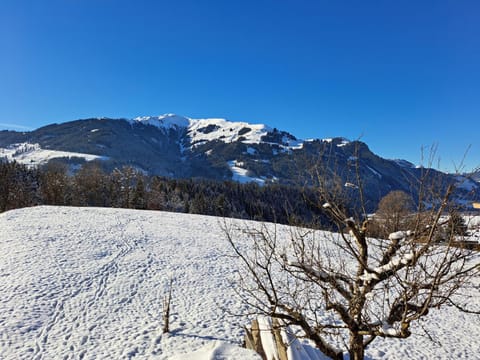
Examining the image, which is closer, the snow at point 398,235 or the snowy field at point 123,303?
the snow at point 398,235

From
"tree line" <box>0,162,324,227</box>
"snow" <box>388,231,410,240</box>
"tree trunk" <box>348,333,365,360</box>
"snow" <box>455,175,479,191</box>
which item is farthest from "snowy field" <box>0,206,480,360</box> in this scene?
"tree line" <box>0,162,324,227</box>

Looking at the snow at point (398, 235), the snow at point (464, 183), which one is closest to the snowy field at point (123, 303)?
the snow at point (398, 235)

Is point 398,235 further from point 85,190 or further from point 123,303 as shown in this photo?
point 85,190

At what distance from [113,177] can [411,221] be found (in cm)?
5108

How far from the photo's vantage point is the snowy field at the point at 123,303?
27.4 feet

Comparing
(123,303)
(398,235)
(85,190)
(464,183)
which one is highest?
(464,183)

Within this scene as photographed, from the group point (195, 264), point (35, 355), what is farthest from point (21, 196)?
point (35, 355)

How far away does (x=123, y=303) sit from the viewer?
11.2 metres

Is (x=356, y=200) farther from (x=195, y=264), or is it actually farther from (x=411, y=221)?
(x=195, y=264)

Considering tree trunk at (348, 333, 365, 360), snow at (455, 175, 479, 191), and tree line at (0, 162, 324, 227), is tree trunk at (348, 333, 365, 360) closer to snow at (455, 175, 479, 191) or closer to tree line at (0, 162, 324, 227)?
snow at (455, 175, 479, 191)

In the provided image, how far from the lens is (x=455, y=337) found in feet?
37.3

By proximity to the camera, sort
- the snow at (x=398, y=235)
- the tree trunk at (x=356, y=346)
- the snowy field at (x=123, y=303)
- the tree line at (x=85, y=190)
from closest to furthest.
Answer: the snow at (x=398, y=235) < the tree trunk at (x=356, y=346) < the snowy field at (x=123, y=303) < the tree line at (x=85, y=190)

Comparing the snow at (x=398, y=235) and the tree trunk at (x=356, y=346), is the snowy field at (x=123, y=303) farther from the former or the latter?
the snow at (x=398, y=235)

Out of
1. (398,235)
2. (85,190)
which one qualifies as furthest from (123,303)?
(85,190)
